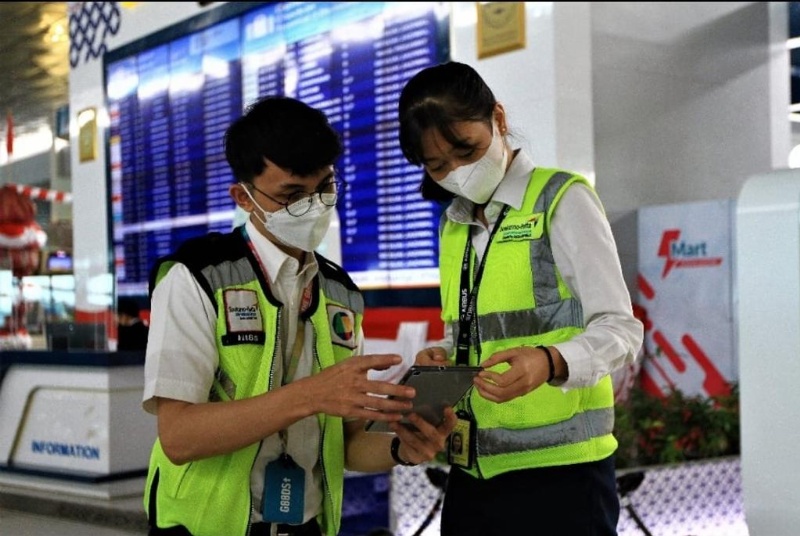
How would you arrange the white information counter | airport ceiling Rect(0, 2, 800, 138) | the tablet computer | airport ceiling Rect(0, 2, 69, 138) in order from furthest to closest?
the white information counter, airport ceiling Rect(0, 2, 800, 138), airport ceiling Rect(0, 2, 69, 138), the tablet computer

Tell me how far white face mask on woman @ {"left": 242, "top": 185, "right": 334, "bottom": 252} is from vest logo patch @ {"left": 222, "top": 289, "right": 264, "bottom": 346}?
13 centimetres

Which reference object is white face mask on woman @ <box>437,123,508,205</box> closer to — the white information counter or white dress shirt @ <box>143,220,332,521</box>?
white dress shirt @ <box>143,220,332,521</box>

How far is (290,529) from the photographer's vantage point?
5.24 ft

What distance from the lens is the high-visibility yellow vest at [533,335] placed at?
156 centimetres

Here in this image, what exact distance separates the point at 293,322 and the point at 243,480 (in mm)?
270

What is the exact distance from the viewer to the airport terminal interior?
3.66 m

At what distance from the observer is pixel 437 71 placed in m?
1.63

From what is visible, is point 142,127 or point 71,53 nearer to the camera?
point 142,127

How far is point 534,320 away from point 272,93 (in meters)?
5.61

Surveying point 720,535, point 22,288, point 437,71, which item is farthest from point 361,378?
point 22,288

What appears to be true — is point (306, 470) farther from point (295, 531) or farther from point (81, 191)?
point (81, 191)

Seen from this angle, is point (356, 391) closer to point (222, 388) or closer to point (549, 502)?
point (222, 388)

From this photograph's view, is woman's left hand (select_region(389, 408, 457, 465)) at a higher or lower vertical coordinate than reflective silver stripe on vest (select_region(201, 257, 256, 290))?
lower

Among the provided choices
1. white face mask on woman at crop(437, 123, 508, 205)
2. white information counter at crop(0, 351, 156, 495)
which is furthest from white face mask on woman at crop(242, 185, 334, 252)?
white information counter at crop(0, 351, 156, 495)
